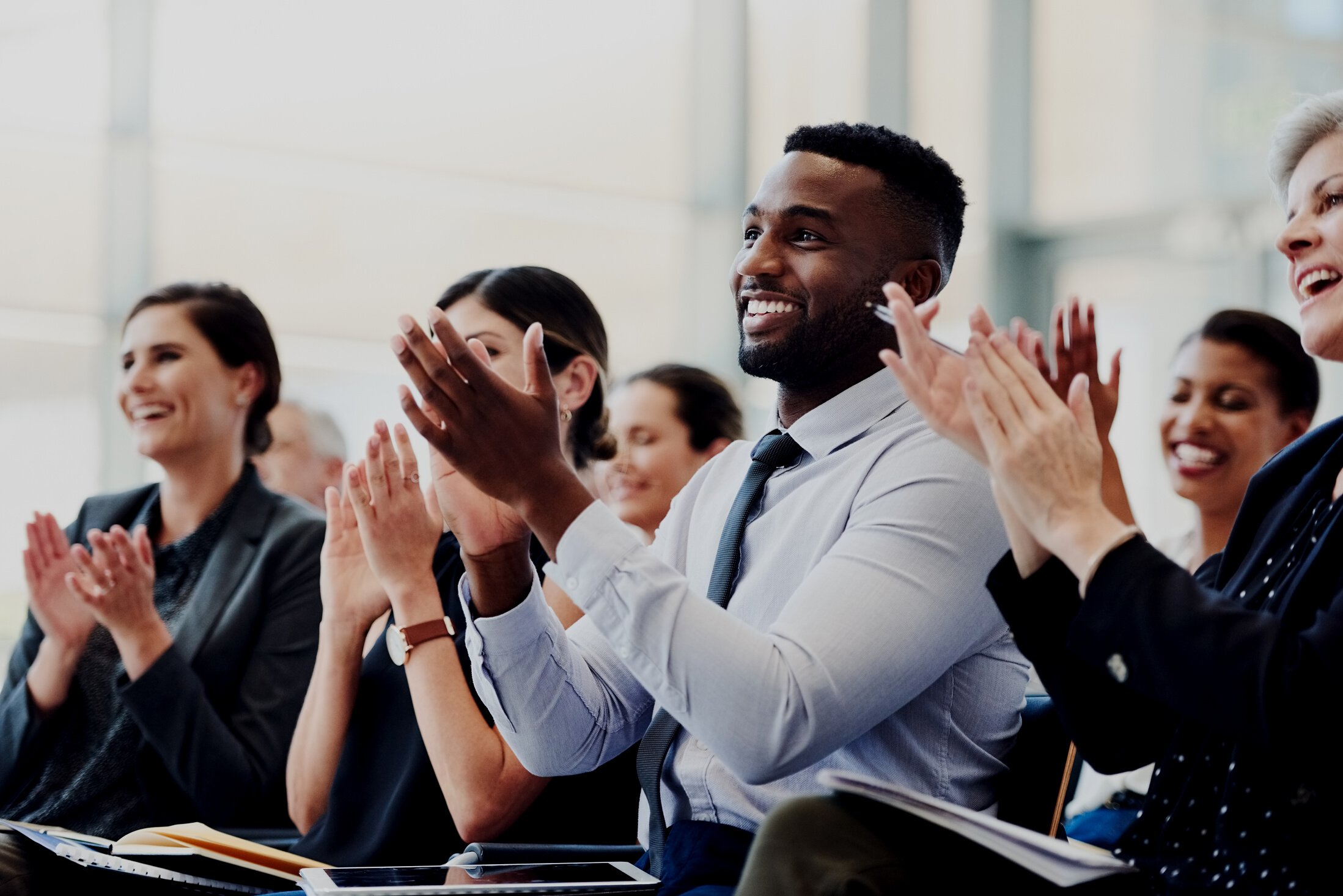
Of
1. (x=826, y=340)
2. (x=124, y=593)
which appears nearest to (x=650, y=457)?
(x=124, y=593)

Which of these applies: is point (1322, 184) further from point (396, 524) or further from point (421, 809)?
point (421, 809)

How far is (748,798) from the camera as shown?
1.65m

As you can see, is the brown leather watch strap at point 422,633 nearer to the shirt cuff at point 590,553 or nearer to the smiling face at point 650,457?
the shirt cuff at point 590,553

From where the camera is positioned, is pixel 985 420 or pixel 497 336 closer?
pixel 985 420

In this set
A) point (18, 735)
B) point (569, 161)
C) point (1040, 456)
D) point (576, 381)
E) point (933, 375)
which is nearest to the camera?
point (1040, 456)

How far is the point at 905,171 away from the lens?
188 centimetres

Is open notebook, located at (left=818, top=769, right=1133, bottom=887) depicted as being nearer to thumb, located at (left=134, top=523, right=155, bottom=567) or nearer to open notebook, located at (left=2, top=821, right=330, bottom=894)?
open notebook, located at (left=2, top=821, right=330, bottom=894)

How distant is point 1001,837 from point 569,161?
5424 millimetres

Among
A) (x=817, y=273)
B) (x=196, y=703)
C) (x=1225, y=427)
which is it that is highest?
(x=817, y=273)

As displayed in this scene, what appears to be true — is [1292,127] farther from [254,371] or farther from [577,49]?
[577,49]

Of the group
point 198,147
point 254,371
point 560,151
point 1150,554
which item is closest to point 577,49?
point 560,151

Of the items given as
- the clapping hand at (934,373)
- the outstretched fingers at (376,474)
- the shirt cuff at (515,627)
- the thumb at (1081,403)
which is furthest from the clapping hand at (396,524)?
the thumb at (1081,403)

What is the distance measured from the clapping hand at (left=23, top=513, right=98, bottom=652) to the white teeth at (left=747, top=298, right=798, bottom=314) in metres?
1.57

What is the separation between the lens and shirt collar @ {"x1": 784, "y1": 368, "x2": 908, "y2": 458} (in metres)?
1.78
